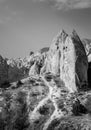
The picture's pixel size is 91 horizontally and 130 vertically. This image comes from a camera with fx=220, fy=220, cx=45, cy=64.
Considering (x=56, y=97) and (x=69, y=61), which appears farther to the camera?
(x=69, y=61)

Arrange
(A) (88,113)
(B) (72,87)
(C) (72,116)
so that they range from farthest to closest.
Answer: (B) (72,87) → (A) (88,113) → (C) (72,116)

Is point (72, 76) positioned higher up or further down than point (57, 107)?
higher up

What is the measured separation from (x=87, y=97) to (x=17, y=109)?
18033 millimetres

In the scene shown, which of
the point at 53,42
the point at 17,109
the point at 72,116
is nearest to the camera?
the point at 72,116

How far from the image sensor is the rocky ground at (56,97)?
46312 mm

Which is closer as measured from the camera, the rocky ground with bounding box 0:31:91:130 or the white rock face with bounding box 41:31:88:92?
the rocky ground with bounding box 0:31:91:130

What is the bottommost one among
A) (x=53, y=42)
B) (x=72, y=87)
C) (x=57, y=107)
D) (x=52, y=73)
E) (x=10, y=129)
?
(x=10, y=129)

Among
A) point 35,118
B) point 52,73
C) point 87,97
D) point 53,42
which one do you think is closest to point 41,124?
point 35,118

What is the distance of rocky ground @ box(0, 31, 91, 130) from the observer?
46.3 metres

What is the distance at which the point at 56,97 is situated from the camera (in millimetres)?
54719

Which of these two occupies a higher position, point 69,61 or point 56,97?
point 69,61

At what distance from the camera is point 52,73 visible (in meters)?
72.3

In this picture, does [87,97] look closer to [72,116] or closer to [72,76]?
[72,76]

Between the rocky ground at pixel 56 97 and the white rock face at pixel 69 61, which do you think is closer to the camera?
the rocky ground at pixel 56 97
